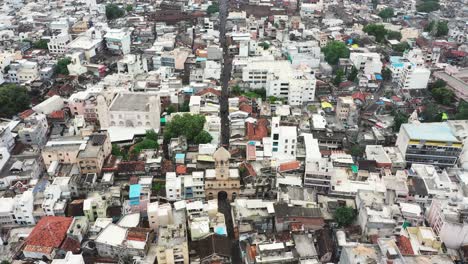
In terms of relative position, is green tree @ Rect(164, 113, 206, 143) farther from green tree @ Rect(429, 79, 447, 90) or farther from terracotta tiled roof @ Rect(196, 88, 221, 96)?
green tree @ Rect(429, 79, 447, 90)

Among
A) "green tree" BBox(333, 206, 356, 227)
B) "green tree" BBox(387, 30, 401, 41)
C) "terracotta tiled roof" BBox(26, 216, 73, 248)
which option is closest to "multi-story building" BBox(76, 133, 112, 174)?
"terracotta tiled roof" BBox(26, 216, 73, 248)

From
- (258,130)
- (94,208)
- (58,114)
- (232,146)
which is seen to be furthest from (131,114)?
(94,208)

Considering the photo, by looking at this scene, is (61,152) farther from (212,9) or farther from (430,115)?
(212,9)

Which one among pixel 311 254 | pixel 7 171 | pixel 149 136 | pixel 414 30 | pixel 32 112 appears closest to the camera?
pixel 311 254

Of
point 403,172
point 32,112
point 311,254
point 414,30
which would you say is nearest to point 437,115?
point 403,172

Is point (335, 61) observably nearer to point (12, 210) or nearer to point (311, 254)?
point (311, 254)

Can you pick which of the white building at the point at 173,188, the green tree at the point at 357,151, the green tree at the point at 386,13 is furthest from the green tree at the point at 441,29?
the white building at the point at 173,188
